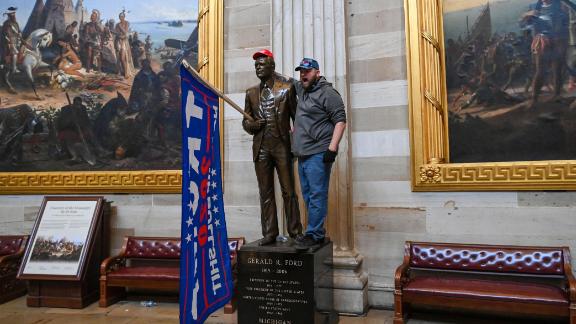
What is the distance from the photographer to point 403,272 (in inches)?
170

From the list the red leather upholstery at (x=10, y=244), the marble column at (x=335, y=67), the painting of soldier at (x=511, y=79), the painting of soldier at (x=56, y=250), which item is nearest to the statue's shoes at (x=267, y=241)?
the marble column at (x=335, y=67)

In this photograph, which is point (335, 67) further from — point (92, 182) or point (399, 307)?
point (92, 182)

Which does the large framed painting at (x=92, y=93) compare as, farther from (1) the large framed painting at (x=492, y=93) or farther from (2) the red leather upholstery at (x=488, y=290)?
(2) the red leather upholstery at (x=488, y=290)

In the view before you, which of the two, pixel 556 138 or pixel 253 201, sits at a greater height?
pixel 556 138

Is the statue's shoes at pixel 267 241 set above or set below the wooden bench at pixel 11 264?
above

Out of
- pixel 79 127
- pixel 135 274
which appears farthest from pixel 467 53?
pixel 79 127

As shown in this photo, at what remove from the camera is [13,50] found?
6.53 m

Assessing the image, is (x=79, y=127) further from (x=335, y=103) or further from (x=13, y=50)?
(x=335, y=103)

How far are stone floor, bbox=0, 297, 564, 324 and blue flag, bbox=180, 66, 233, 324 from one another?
145 cm

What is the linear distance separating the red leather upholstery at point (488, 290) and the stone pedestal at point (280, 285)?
1114 mm

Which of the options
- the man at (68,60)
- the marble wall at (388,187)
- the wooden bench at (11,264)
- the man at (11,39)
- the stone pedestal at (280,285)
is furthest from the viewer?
the man at (11,39)

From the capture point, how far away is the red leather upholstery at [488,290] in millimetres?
3742

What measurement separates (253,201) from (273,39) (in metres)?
2.10

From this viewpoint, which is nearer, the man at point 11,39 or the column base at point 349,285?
the column base at point 349,285
